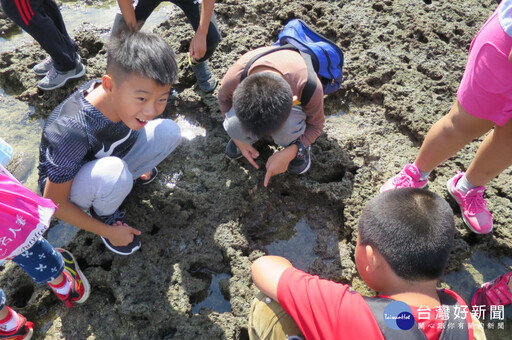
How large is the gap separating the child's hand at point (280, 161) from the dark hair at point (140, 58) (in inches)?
29.3

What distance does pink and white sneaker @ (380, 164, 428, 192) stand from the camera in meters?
2.08

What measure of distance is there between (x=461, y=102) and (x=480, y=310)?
1.08 m

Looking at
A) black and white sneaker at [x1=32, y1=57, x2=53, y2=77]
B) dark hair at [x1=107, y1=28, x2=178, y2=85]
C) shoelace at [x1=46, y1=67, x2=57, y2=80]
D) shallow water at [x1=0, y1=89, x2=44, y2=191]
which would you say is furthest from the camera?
black and white sneaker at [x1=32, y1=57, x2=53, y2=77]

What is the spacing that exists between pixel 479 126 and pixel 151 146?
1.73m

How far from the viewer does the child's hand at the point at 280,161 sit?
2.09 m

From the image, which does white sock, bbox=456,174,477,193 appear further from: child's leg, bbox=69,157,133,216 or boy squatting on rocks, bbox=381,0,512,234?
child's leg, bbox=69,157,133,216

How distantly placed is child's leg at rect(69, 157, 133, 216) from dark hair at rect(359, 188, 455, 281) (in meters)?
1.22

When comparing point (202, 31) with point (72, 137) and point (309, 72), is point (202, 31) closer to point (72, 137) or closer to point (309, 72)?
point (309, 72)

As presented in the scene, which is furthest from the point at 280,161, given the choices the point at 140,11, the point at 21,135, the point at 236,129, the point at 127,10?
the point at 21,135

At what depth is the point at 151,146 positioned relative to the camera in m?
2.10

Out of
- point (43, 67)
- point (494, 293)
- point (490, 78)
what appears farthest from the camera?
point (43, 67)

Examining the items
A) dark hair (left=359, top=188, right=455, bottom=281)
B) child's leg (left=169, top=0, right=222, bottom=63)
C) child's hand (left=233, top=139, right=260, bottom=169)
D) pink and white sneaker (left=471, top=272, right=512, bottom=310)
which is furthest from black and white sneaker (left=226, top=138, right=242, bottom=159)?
pink and white sneaker (left=471, top=272, right=512, bottom=310)

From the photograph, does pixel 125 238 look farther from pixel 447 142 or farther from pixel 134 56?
pixel 447 142

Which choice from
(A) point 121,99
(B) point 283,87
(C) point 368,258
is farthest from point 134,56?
(C) point 368,258
